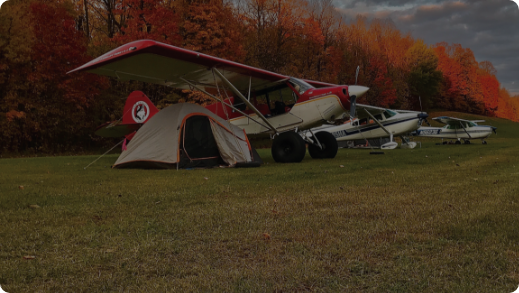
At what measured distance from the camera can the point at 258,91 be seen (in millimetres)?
11617

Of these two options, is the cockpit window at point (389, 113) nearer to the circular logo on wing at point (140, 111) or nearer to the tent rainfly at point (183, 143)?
the tent rainfly at point (183, 143)

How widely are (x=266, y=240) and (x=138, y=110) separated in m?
10.2

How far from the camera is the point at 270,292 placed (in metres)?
1.80

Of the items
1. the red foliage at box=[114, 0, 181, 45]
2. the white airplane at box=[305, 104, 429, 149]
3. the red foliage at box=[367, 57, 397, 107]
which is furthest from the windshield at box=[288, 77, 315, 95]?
the red foliage at box=[367, 57, 397, 107]

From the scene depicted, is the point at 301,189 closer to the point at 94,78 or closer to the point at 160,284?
the point at 160,284

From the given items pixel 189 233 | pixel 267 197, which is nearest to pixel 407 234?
pixel 189 233

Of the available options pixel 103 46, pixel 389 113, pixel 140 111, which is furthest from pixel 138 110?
pixel 389 113

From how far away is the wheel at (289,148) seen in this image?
10.2 metres

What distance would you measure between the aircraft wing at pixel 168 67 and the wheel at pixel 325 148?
8.45 feet

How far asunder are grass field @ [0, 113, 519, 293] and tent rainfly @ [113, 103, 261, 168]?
12.3 ft

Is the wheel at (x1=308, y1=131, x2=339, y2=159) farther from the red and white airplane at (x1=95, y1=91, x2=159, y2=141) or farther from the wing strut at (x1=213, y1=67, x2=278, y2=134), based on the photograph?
the red and white airplane at (x1=95, y1=91, x2=159, y2=141)

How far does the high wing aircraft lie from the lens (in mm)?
8820

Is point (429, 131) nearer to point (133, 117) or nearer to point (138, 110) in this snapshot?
point (138, 110)

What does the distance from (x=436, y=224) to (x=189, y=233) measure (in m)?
1.99
